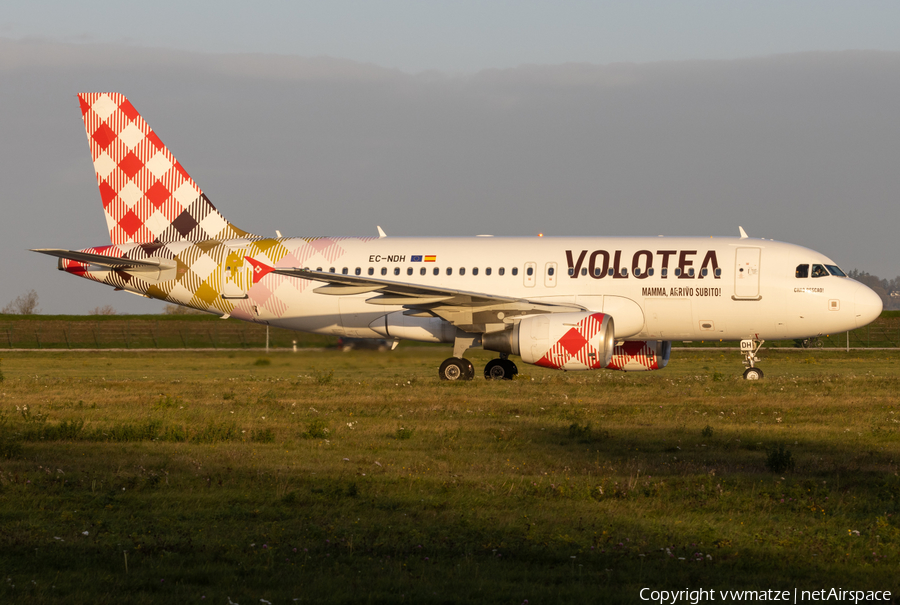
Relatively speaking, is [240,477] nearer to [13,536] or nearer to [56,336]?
[13,536]

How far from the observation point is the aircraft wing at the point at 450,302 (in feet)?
76.4

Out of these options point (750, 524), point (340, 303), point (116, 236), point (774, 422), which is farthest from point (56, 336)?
point (750, 524)

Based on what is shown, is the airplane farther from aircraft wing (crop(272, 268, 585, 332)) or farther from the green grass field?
the green grass field

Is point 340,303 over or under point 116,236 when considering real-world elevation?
under

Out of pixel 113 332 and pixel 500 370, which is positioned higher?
pixel 113 332

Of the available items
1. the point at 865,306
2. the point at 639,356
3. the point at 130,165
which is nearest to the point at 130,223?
the point at 130,165

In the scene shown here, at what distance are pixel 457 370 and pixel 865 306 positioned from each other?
36.1 feet

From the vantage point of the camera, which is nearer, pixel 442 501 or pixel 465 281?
pixel 442 501

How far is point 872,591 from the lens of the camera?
620 cm

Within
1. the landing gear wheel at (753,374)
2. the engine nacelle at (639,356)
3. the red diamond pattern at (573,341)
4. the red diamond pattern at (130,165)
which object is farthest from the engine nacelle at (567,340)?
the red diamond pattern at (130,165)

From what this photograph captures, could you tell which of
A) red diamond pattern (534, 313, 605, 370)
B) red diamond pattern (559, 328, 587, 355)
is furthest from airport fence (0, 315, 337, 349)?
red diamond pattern (559, 328, 587, 355)

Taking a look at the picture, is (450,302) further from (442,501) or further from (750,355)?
(442,501)

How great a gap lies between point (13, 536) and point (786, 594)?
601 cm

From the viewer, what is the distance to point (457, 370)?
81.6 feet
